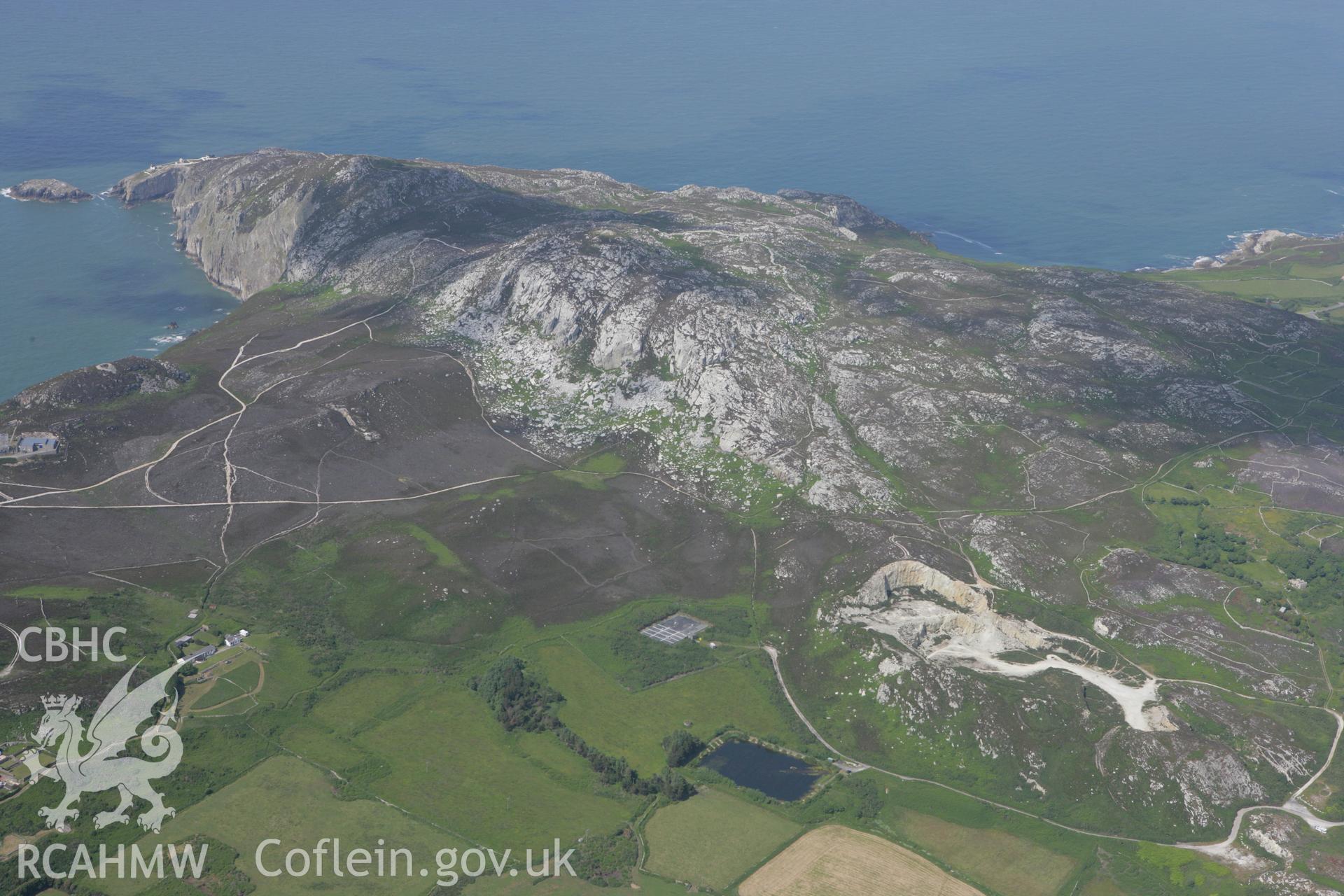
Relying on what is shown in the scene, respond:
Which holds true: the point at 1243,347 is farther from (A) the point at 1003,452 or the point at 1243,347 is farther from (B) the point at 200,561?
(B) the point at 200,561

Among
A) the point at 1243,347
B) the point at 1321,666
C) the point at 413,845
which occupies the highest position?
the point at 1243,347

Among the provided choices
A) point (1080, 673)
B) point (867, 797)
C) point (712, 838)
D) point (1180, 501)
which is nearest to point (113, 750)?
point (712, 838)

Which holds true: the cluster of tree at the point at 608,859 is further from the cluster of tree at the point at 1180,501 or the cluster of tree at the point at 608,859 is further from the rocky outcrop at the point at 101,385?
the rocky outcrop at the point at 101,385

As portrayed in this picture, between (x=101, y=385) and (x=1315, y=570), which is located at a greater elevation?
(x=101, y=385)

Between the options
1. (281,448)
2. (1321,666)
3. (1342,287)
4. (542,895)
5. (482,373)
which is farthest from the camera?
(1342,287)

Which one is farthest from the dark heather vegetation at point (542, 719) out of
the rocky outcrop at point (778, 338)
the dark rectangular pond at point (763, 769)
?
the rocky outcrop at point (778, 338)

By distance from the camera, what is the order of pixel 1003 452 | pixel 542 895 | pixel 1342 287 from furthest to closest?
pixel 1342 287 < pixel 1003 452 < pixel 542 895

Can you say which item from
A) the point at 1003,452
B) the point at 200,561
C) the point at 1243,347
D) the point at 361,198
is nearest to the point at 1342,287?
the point at 1243,347

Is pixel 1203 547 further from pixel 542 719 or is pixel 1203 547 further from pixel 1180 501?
pixel 542 719

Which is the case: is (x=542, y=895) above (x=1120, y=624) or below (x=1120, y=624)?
below
